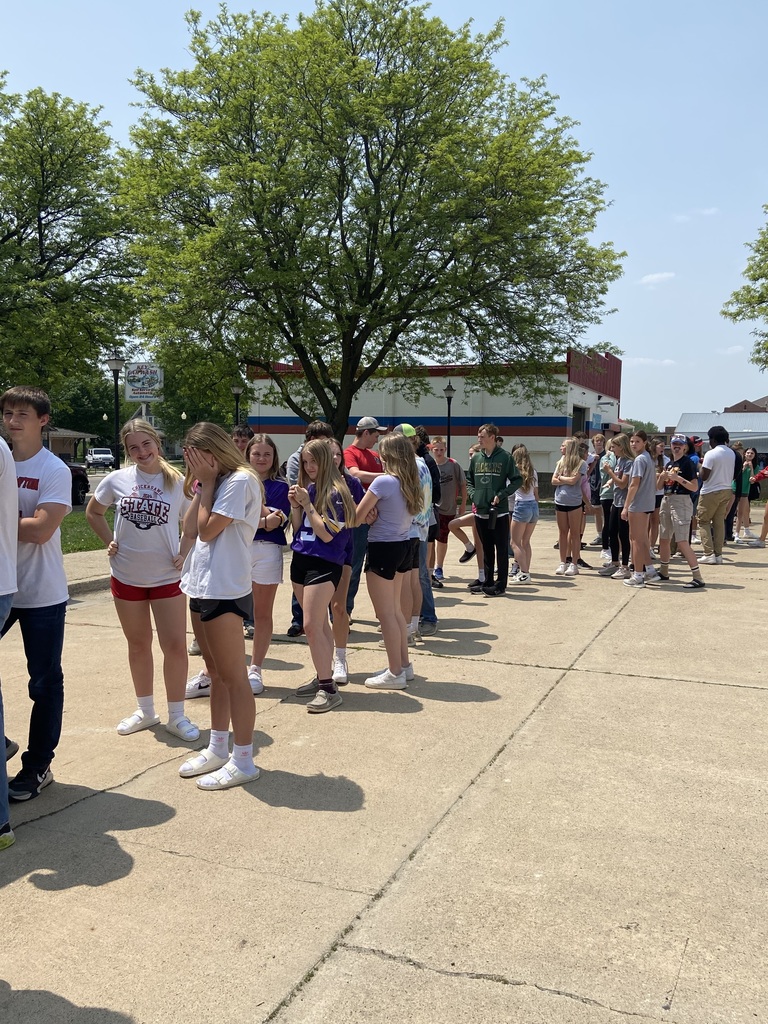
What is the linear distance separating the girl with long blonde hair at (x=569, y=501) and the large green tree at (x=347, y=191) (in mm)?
12911

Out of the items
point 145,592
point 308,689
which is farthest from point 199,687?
point 145,592

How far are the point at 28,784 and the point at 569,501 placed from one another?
835cm

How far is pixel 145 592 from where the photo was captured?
4.86 m

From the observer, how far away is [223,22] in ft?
81.5

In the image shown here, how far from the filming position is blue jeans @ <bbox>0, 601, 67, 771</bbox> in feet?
13.1

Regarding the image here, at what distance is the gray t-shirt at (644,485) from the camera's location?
988 centimetres

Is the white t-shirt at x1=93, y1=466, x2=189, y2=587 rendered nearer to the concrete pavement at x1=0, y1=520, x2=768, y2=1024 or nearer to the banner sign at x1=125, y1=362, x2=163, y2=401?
the concrete pavement at x1=0, y1=520, x2=768, y2=1024

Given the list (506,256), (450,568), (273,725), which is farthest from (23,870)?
(506,256)

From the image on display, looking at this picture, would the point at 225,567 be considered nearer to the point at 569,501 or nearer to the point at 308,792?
the point at 308,792

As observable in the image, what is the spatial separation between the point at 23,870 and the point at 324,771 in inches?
59.1

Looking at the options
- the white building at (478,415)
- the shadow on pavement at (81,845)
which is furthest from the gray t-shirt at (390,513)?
the white building at (478,415)

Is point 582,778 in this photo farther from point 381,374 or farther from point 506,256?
point 381,374

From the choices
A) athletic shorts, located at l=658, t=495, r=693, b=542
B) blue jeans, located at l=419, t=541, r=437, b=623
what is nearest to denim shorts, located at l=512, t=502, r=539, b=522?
athletic shorts, located at l=658, t=495, r=693, b=542

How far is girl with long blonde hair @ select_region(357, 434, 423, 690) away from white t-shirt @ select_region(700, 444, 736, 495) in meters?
7.23
